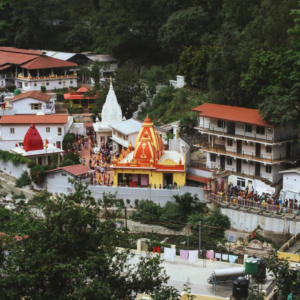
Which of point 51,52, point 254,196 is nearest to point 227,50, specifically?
point 254,196

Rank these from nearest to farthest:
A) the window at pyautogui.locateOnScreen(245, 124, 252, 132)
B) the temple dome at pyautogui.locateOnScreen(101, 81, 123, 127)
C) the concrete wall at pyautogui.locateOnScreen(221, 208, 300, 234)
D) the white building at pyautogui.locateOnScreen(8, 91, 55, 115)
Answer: the concrete wall at pyautogui.locateOnScreen(221, 208, 300, 234) → the window at pyautogui.locateOnScreen(245, 124, 252, 132) → the temple dome at pyautogui.locateOnScreen(101, 81, 123, 127) → the white building at pyautogui.locateOnScreen(8, 91, 55, 115)

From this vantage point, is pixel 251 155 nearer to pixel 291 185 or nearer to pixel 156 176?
pixel 291 185

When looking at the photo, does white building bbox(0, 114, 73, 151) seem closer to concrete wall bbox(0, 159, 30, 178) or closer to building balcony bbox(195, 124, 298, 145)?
concrete wall bbox(0, 159, 30, 178)

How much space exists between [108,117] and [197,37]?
14.1m

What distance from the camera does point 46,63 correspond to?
75.5 meters

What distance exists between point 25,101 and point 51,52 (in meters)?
22.5

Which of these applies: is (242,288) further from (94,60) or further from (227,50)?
(94,60)

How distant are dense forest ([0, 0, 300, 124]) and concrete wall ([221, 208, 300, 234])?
610cm

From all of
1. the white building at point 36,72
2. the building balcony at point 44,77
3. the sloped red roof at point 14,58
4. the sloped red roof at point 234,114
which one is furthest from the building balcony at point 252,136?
the sloped red roof at point 14,58

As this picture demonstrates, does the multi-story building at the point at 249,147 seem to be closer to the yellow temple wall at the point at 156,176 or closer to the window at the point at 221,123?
the window at the point at 221,123

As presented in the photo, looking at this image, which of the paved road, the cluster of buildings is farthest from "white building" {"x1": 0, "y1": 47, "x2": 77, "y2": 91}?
the paved road

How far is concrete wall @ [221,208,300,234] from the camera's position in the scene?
38781 mm

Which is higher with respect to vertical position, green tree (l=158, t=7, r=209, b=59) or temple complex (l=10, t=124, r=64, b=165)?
green tree (l=158, t=7, r=209, b=59)

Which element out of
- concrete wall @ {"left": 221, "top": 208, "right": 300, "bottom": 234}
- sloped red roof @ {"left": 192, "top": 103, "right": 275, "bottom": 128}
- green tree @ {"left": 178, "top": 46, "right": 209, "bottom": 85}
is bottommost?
concrete wall @ {"left": 221, "top": 208, "right": 300, "bottom": 234}
